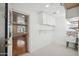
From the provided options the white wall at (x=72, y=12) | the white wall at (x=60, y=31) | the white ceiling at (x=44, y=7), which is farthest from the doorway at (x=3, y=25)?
the white wall at (x=72, y=12)

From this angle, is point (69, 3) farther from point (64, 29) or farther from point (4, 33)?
point (4, 33)

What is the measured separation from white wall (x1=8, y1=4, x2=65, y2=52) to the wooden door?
7 centimetres

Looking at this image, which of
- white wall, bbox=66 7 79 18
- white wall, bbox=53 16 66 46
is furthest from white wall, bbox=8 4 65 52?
white wall, bbox=66 7 79 18

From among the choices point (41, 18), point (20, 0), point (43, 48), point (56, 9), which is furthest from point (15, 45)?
point (56, 9)

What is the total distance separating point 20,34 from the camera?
1.26 m

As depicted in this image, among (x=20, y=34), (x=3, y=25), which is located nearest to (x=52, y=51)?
(x=20, y=34)

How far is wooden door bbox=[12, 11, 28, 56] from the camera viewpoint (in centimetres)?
124

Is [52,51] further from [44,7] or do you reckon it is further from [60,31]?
[44,7]

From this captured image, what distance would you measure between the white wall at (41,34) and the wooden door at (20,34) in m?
0.07

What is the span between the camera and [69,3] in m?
1.27

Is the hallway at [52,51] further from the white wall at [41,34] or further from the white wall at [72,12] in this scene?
the white wall at [72,12]

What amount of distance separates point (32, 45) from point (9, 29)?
1.21ft

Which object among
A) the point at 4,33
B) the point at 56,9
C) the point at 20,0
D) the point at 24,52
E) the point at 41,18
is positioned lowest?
the point at 24,52

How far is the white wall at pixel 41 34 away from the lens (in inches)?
50.2
